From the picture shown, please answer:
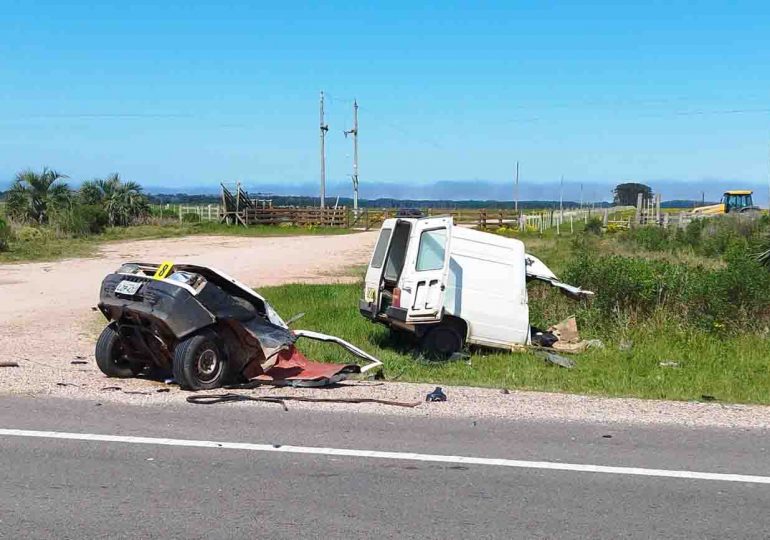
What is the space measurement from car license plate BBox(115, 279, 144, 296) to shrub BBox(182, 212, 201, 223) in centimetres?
4708

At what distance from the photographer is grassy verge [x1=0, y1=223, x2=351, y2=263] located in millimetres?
30156

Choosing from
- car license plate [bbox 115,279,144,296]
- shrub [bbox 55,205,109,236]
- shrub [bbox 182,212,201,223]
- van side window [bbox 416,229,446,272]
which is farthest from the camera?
shrub [bbox 182,212,201,223]

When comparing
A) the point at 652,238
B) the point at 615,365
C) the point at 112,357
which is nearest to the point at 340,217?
the point at 652,238

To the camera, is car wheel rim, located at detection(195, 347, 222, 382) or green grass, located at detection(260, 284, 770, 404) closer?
car wheel rim, located at detection(195, 347, 222, 382)

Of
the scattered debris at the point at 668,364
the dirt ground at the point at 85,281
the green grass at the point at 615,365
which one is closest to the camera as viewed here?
the green grass at the point at 615,365

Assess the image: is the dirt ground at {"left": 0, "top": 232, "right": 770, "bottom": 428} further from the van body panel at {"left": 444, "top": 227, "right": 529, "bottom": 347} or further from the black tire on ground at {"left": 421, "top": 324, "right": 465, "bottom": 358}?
the van body panel at {"left": 444, "top": 227, "right": 529, "bottom": 347}

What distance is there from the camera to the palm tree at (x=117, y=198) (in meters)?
49.2

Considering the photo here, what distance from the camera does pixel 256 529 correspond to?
5047 millimetres

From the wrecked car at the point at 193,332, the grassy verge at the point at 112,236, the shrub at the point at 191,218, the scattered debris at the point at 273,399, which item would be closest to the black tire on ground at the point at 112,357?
the wrecked car at the point at 193,332

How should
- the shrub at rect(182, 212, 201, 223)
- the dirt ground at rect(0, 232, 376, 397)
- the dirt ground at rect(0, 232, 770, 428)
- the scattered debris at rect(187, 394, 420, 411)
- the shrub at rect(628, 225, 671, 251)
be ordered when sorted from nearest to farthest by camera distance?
the dirt ground at rect(0, 232, 770, 428) < the scattered debris at rect(187, 394, 420, 411) < the dirt ground at rect(0, 232, 376, 397) < the shrub at rect(628, 225, 671, 251) < the shrub at rect(182, 212, 201, 223)

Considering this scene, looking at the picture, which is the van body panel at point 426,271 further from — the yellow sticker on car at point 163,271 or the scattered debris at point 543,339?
the yellow sticker on car at point 163,271

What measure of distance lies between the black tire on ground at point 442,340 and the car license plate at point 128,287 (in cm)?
442

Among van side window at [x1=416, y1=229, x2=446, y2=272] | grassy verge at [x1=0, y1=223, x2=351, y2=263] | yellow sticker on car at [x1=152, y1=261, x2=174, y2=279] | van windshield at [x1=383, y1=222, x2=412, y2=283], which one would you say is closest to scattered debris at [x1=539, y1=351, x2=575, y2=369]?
van side window at [x1=416, y1=229, x2=446, y2=272]

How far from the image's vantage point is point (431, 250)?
39.4ft
